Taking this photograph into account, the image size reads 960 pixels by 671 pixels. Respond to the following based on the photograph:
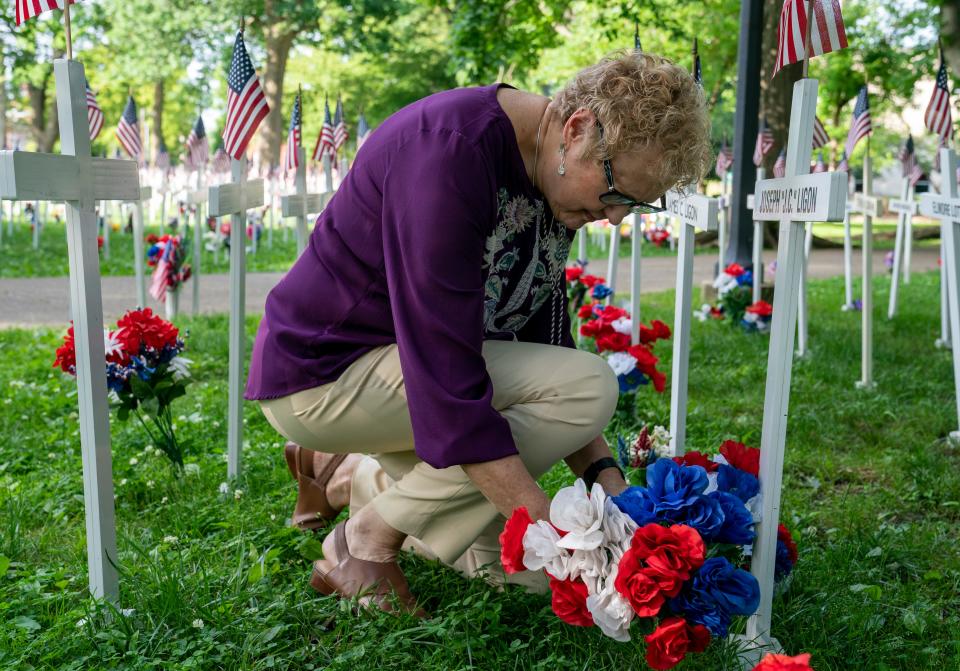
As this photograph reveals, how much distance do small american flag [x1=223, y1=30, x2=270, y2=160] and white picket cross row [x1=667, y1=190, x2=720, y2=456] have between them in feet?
5.36

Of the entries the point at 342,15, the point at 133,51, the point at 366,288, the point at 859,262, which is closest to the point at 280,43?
the point at 342,15

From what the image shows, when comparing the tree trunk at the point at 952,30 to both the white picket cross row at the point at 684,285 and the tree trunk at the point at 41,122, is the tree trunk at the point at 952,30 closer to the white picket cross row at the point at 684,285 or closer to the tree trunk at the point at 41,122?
the white picket cross row at the point at 684,285

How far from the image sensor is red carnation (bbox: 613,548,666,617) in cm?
179

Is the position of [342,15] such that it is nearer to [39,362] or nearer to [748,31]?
[748,31]

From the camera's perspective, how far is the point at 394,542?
8.45 ft

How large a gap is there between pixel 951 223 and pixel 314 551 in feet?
10.3

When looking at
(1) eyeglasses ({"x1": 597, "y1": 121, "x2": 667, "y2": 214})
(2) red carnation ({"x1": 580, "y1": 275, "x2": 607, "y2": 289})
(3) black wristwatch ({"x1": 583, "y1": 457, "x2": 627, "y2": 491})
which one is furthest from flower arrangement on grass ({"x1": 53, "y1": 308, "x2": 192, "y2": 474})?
(2) red carnation ({"x1": 580, "y1": 275, "x2": 607, "y2": 289})

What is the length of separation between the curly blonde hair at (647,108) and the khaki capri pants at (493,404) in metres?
0.60

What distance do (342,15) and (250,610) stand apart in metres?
23.0

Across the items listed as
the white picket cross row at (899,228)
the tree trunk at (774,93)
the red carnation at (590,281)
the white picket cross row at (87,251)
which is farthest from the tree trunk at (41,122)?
the white picket cross row at (87,251)

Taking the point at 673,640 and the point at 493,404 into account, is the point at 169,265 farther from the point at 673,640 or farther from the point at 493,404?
the point at 673,640

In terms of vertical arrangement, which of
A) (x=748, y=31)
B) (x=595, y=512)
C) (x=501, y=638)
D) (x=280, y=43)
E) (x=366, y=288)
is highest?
(x=280, y=43)

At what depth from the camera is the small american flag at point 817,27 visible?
216 cm

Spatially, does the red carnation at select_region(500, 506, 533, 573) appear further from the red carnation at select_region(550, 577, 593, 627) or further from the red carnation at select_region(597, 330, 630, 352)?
the red carnation at select_region(597, 330, 630, 352)
